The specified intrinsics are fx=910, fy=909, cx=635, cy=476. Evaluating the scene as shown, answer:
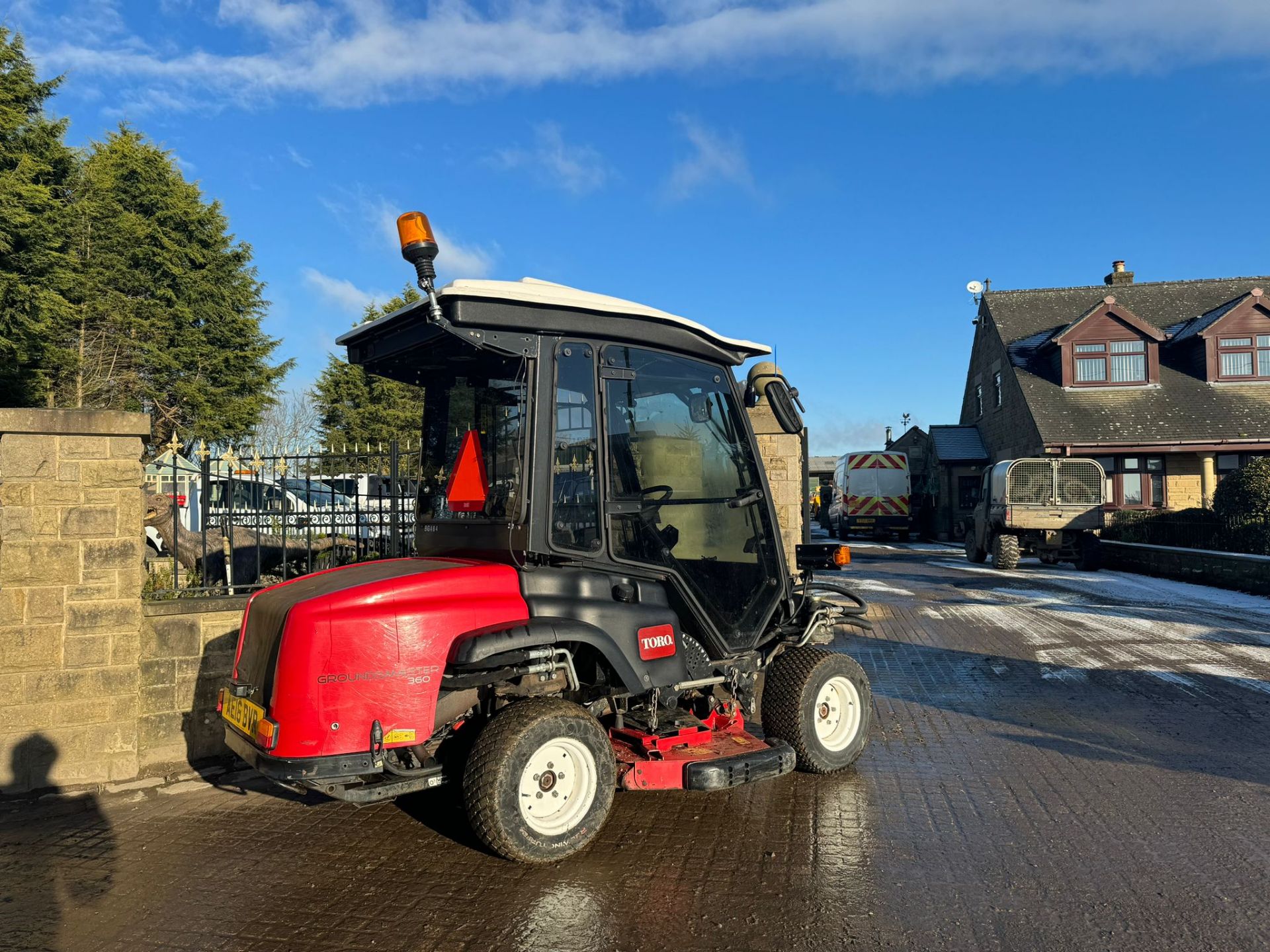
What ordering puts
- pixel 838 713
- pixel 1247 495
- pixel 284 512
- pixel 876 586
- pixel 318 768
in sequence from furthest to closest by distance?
1. pixel 1247 495
2. pixel 876 586
3. pixel 284 512
4. pixel 838 713
5. pixel 318 768

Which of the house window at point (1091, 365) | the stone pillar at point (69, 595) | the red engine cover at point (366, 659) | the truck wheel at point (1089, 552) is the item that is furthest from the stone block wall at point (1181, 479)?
the stone pillar at point (69, 595)

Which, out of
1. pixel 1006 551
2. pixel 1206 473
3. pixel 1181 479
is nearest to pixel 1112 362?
pixel 1181 479

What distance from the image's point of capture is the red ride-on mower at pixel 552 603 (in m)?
3.79

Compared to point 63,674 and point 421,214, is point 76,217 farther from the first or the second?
point 421,214

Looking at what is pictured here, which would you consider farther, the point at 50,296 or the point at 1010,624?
the point at 50,296

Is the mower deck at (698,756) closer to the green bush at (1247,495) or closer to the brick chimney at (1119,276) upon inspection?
the green bush at (1247,495)

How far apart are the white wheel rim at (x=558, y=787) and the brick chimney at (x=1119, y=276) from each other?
3375 centimetres

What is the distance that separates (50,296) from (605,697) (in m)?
22.7

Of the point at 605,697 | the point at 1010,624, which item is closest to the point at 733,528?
the point at 605,697

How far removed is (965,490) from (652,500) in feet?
97.0

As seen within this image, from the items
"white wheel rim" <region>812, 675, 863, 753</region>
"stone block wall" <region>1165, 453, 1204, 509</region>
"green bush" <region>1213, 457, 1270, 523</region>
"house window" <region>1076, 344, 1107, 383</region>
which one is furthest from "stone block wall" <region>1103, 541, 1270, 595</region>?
"white wheel rim" <region>812, 675, 863, 753</region>

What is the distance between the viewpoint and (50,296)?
21656 mm

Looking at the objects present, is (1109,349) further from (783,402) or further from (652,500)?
(652,500)

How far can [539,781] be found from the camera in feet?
13.1
